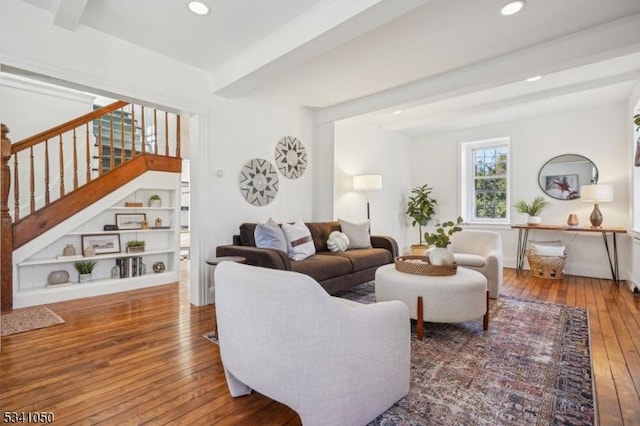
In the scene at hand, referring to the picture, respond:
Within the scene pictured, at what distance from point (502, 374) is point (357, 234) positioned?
2.47m

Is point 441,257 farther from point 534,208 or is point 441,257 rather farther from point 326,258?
point 534,208

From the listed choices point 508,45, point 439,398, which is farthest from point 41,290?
point 508,45

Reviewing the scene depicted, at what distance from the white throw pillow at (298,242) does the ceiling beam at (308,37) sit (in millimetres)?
1581

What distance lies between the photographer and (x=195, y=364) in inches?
83.0

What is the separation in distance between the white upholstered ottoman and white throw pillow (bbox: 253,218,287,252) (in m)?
1.25

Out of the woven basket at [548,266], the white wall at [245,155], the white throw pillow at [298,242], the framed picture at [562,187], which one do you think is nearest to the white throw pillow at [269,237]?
the white throw pillow at [298,242]

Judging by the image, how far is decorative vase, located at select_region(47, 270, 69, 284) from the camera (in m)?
3.56

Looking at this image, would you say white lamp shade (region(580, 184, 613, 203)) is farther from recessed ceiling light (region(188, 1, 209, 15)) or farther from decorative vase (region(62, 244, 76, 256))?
decorative vase (region(62, 244, 76, 256))

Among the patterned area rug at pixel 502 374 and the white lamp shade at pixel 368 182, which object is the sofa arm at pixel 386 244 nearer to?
the white lamp shade at pixel 368 182

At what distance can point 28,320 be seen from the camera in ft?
9.29

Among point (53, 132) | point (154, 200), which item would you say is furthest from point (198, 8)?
point (154, 200)

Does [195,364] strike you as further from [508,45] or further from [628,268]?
[628,268]

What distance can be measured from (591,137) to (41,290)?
7.39 meters

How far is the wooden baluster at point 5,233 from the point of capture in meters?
3.08
